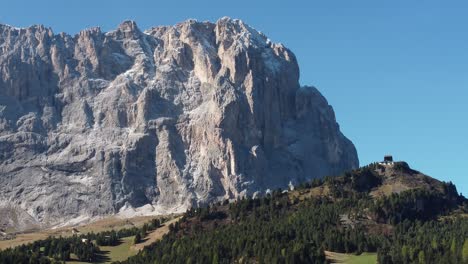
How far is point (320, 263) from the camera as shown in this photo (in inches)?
7840

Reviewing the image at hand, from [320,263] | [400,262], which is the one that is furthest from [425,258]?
[320,263]

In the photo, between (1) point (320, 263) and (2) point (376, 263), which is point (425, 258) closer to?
(2) point (376, 263)

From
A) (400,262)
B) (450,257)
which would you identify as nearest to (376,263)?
(400,262)

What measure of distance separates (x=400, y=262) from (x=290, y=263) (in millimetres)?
28129

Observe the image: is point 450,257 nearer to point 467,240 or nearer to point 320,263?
point 467,240

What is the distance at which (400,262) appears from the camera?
7830 inches

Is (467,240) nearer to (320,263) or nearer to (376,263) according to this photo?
(376,263)

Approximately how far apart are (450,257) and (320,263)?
32.3m

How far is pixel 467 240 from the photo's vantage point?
199 m

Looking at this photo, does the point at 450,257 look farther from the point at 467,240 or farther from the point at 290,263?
the point at 290,263

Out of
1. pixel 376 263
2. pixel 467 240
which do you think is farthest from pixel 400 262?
pixel 467 240

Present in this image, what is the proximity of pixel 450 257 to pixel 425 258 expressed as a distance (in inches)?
268

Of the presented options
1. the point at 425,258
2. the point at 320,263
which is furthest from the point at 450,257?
the point at 320,263

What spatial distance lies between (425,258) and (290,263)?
34.2 m
